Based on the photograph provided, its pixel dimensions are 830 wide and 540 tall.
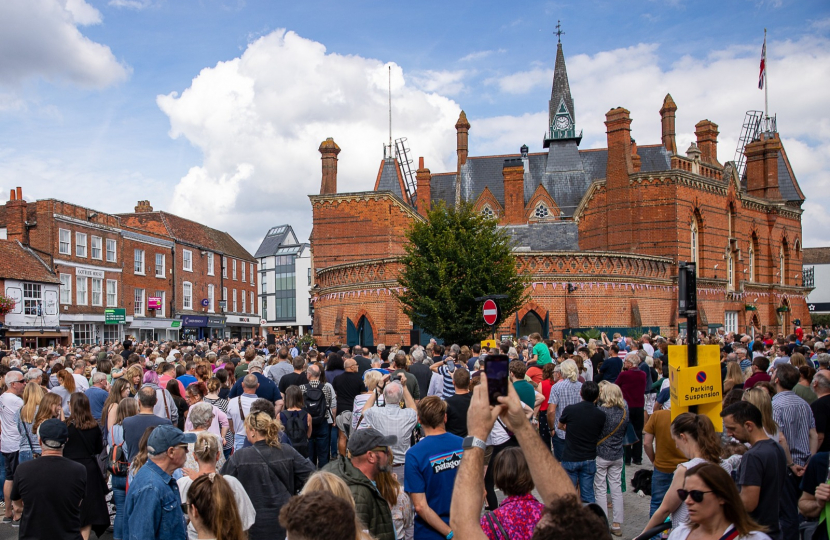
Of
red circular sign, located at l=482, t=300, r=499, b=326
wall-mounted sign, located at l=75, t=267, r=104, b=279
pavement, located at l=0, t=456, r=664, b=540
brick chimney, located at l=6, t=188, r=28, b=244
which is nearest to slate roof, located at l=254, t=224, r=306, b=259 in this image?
wall-mounted sign, located at l=75, t=267, r=104, b=279

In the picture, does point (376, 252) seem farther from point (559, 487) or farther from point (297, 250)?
point (297, 250)

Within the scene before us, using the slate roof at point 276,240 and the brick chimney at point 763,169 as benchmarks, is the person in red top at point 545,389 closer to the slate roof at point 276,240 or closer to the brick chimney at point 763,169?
the brick chimney at point 763,169

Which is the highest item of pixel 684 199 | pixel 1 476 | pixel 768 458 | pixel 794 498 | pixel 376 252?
pixel 684 199

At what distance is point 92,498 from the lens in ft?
21.9

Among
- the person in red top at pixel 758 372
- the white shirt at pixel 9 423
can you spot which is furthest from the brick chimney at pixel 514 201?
the white shirt at pixel 9 423

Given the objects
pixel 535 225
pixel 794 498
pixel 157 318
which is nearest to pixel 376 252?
pixel 535 225

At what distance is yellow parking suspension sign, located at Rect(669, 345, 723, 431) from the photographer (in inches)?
216

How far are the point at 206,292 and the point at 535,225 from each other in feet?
80.5

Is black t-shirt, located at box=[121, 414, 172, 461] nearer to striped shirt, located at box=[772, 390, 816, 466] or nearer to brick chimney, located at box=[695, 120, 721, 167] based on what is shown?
striped shirt, located at box=[772, 390, 816, 466]

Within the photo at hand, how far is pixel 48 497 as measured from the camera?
5188mm

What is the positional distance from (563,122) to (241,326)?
3056 cm

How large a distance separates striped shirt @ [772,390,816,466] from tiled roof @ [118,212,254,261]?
135ft

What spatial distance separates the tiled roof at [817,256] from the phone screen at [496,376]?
81.7m

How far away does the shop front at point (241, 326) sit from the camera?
168 feet
